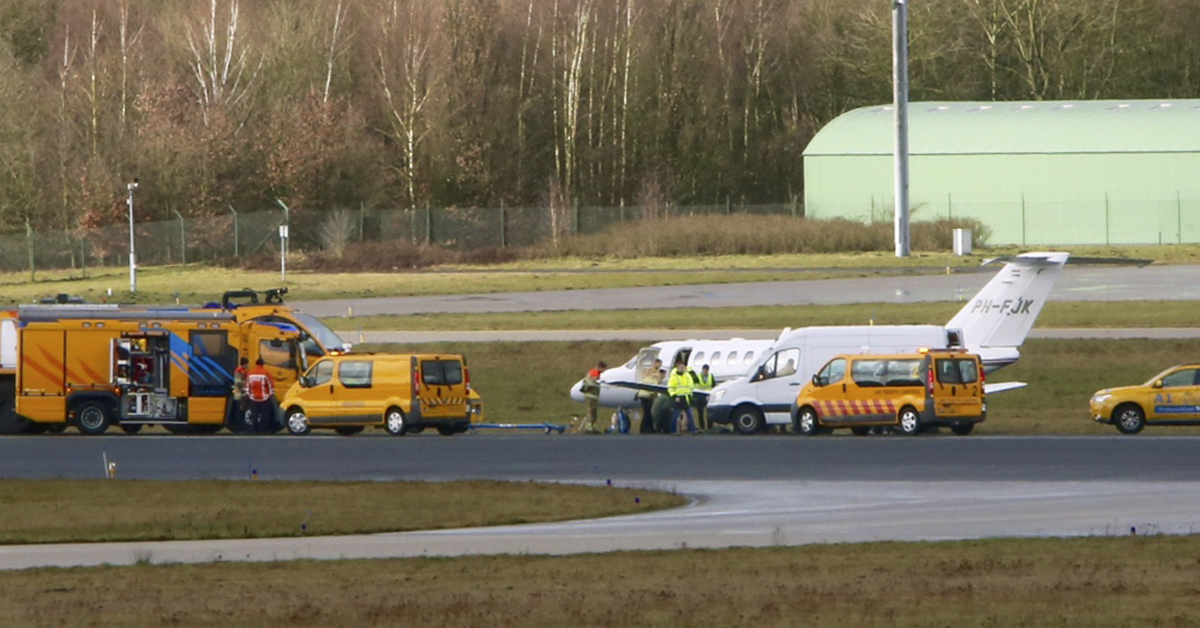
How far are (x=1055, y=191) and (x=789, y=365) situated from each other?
156ft

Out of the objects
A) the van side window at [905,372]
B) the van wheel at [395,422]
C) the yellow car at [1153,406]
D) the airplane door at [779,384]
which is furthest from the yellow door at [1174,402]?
the van wheel at [395,422]

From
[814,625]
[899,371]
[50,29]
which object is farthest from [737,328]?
[50,29]

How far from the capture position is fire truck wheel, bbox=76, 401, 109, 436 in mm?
36312

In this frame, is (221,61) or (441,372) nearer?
(441,372)

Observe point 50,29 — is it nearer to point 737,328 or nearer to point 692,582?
point 737,328

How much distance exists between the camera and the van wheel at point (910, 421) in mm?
33000

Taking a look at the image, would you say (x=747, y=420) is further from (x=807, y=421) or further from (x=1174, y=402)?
(x=1174, y=402)

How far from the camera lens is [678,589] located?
16.0 metres

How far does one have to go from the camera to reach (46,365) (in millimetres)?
36719

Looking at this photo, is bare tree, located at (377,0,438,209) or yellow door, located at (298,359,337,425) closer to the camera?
yellow door, located at (298,359,337,425)

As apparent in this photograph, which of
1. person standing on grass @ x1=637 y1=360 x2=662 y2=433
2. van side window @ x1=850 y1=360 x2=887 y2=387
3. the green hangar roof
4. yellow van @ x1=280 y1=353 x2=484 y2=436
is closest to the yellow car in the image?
van side window @ x1=850 y1=360 x2=887 y2=387

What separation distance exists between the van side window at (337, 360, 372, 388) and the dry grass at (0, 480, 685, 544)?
9.69m

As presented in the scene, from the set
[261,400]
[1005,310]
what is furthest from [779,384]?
[261,400]

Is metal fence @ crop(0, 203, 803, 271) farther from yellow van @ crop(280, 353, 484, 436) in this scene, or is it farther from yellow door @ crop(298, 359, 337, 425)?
yellow van @ crop(280, 353, 484, 436)
